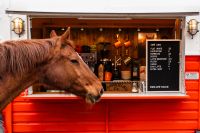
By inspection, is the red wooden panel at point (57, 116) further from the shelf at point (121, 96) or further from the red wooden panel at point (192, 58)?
the red wooden panel at point (192, 58)

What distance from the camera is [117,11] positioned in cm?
683

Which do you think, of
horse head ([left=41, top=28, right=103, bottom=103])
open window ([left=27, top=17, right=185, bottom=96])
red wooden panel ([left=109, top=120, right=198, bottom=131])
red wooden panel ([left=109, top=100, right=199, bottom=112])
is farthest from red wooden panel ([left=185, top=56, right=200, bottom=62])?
horse head ([left=41, top=28, right=103, bottom=103])

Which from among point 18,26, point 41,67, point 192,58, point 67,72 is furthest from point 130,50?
point 41,67

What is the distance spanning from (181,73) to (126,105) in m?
1.15

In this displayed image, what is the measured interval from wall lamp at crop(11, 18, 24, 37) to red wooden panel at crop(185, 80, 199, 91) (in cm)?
306

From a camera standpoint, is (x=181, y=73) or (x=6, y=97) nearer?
(x=6, y=97)

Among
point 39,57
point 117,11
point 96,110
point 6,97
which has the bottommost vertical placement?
point 96,110

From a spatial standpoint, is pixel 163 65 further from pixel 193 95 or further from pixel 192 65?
pixel 193 95

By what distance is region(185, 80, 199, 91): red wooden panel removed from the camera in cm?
712

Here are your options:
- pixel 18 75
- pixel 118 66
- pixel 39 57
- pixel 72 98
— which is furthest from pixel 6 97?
pixel 118 66
